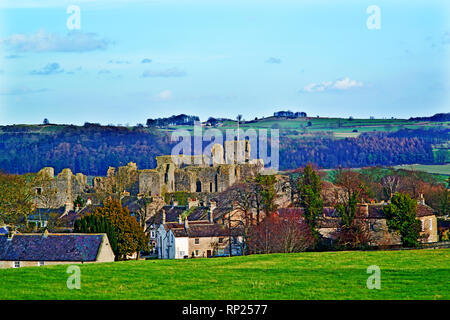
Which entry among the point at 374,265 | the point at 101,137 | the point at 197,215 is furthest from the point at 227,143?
the point at 374,265

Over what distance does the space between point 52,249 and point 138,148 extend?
8450 cm

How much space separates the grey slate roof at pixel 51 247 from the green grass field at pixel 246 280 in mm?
6779

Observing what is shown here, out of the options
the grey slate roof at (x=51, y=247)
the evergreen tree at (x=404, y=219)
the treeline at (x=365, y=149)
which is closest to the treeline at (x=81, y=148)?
the treeline at (x=365, y=149)

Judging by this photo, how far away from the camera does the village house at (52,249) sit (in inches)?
1551

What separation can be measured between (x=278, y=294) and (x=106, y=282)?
19.3ft

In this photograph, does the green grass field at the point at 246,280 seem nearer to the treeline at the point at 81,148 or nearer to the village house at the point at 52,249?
the village house at the point at 52,249

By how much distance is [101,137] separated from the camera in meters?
134

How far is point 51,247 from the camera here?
4053cm

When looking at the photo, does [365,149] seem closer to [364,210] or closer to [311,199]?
[364,210]

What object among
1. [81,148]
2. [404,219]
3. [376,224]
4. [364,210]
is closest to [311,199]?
[364,210]

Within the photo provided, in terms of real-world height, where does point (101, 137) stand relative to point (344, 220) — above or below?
above

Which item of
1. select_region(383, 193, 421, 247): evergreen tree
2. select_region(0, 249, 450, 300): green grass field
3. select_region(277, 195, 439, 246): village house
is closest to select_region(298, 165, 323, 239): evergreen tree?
select_region(277, 195, 439, 246): village house
